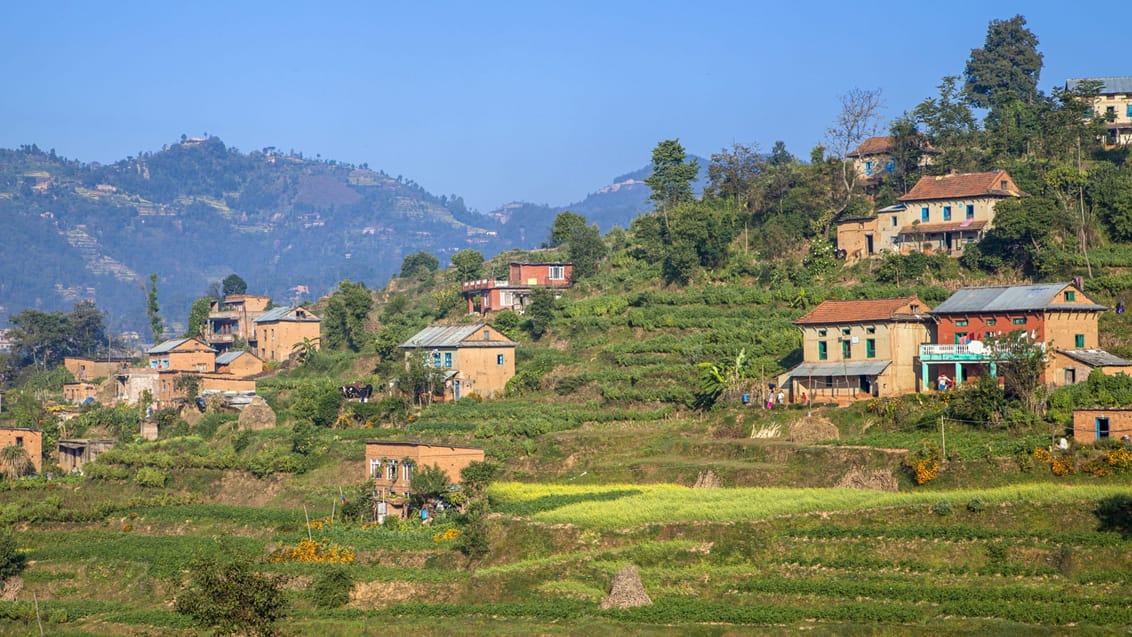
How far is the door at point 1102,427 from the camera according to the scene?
47.1 m

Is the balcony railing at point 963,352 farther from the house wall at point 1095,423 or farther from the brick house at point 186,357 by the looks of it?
the brick house at point 186,357

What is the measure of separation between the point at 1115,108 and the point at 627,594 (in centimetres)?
5473

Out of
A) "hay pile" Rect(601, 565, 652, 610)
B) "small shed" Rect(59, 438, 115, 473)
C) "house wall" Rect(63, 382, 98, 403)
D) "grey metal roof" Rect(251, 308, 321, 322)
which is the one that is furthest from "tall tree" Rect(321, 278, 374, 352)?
"hay pile" Rect(601, 565, 652, 610)

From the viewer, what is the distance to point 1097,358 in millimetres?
53875

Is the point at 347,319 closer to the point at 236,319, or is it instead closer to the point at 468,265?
the point at 468,265

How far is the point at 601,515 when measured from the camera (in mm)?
49938

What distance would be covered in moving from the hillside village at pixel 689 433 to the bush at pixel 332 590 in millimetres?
81

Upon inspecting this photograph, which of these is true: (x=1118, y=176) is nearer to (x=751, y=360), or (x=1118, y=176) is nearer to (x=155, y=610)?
(x=751, y=360)

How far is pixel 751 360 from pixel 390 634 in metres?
25.4

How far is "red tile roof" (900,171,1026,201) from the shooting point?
2776 inches

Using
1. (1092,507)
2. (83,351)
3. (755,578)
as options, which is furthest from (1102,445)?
(83,351)

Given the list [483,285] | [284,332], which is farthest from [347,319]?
[483,285]

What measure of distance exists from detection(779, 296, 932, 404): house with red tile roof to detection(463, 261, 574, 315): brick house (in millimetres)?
29022

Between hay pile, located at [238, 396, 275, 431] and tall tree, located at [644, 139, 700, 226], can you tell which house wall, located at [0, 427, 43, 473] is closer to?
hay pile, located at [238, 396, 275, 431]
